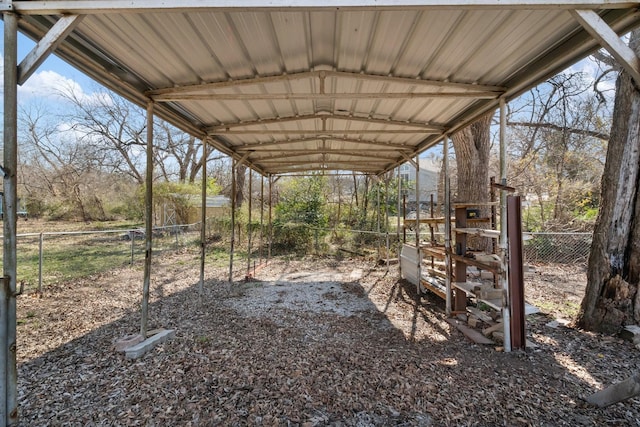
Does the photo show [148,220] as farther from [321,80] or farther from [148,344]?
[321,80]

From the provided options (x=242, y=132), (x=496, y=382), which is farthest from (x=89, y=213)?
(x=496, y=382)

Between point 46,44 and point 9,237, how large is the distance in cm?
119

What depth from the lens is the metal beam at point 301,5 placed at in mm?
1678

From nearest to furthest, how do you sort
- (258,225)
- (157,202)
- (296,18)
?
(296,18) < (258,225) < (157,202)

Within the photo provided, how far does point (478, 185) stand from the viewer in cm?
615

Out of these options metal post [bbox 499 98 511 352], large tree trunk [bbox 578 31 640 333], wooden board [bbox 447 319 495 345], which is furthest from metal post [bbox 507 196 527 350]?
large tree trunk [bbox 578 31 640 333]

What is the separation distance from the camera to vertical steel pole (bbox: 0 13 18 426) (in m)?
1.67

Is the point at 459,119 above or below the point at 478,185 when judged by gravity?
above

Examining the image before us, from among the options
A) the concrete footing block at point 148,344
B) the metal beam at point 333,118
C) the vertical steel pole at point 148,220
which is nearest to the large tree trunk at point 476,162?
the metal beam at point 333,118

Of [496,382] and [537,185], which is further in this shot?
[537,185]

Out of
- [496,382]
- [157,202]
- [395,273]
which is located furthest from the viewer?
[157,202]

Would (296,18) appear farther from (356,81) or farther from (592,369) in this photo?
(592,369)

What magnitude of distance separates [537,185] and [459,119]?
8.84 meters

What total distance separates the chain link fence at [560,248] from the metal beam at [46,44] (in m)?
9.14
